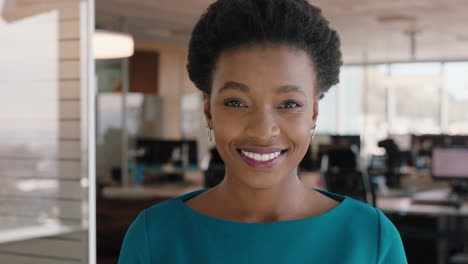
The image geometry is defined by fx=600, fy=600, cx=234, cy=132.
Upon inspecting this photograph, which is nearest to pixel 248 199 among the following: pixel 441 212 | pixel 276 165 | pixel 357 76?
pixel 276 165

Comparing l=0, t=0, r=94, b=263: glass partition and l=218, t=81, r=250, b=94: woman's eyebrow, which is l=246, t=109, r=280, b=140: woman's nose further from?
l=0, t=0, r=94, b=263: glass partition

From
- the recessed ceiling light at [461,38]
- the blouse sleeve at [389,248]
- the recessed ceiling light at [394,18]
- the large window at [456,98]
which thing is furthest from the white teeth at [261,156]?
the large window at [456,98]

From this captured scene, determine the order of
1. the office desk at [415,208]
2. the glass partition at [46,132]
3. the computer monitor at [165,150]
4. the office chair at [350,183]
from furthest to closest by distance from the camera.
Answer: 1. the computer monitor at [165,150]
2. the office desk at [415,208]
3. the office chair at [350,183]
4. the glass partition at [46,132]

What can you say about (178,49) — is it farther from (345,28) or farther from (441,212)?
(441,212)

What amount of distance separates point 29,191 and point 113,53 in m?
4.47

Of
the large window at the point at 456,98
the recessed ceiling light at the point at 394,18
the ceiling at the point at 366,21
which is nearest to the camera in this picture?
the ceiling at the point at 366,21

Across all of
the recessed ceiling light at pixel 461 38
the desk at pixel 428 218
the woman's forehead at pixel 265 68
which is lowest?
the desk at pixel 428 218

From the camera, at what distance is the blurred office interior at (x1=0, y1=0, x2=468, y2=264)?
2.11m

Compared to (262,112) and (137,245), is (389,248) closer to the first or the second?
(262,112)

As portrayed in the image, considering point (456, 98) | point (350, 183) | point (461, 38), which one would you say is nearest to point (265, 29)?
point (350, 183)

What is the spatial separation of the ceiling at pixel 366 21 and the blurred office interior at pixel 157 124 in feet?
0.12

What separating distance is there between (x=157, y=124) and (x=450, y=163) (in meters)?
6.58

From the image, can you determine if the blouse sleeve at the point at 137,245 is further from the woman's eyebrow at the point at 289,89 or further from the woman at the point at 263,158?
the woman's eyebrow at the point at 289,89

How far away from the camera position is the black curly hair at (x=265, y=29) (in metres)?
0.91
